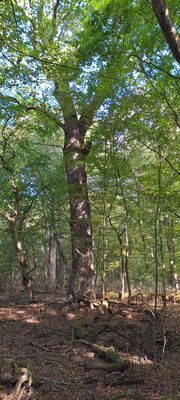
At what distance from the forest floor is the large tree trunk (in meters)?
0.71

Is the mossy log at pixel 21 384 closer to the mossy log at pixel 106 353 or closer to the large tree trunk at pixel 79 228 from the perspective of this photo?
the mossy log at pixel 106 353

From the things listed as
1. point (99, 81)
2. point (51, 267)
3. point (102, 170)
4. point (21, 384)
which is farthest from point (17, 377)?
point (51, 267)

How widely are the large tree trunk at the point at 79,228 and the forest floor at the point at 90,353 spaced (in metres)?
0.71

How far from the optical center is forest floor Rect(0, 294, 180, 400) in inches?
118

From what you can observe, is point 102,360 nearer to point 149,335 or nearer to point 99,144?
point 149,335

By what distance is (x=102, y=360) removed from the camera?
389 centimetres

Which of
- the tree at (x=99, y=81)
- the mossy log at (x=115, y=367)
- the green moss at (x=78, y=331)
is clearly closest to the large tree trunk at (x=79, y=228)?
the tree at (x=99, y=81)

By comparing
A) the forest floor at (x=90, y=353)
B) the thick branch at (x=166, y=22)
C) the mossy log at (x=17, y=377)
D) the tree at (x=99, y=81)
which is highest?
the tree at (x=99, y=81)

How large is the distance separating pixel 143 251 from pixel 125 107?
655 centimetres

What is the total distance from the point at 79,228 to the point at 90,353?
13.2 feet

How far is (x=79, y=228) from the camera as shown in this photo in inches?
306

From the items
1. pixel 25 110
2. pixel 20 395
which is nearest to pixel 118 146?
pixel 25 110

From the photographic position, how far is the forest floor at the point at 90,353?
3.00 meters

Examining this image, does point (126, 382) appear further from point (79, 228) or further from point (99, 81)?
point (99, 81)
